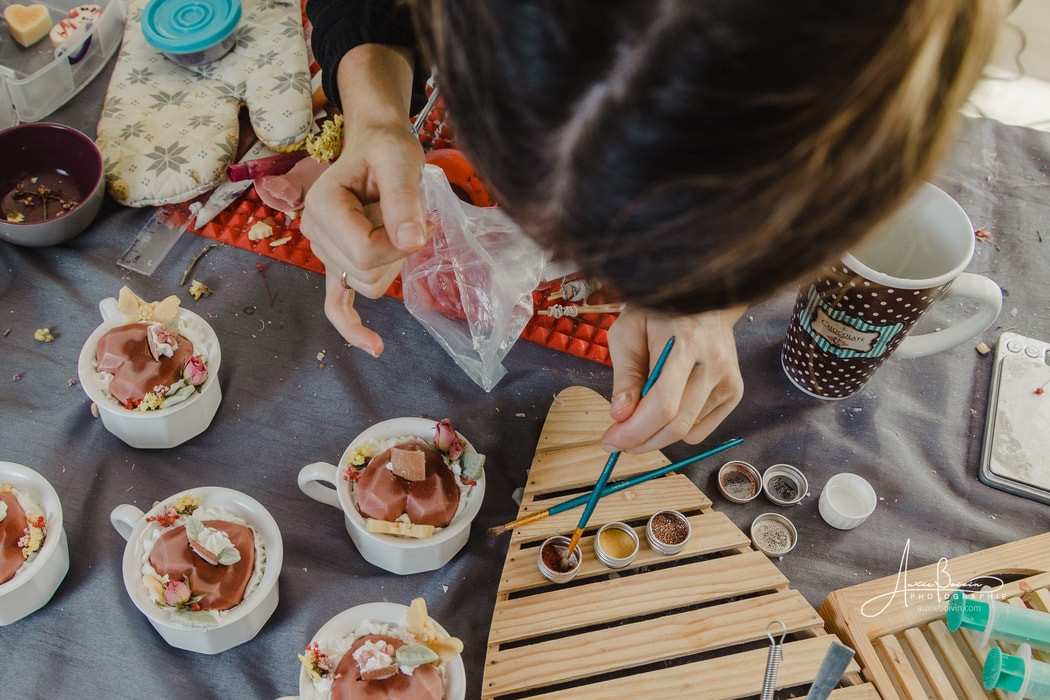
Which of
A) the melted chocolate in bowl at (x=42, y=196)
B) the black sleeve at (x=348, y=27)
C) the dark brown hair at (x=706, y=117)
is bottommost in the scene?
the melted chocolate in bowl at (x=42, y=196)

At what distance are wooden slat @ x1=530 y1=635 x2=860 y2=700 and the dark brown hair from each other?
444mm

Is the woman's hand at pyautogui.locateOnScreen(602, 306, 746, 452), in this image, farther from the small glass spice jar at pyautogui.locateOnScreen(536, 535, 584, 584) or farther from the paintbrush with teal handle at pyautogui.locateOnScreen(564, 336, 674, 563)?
the small glass spice jar at pyautogui.locateOnScreen(536, 535, 584, 584)

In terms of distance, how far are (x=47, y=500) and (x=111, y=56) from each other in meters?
0.63

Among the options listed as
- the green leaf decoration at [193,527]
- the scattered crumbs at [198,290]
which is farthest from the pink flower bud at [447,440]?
the scattered crumbs at [198,290]

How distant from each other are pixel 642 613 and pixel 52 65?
908 mm

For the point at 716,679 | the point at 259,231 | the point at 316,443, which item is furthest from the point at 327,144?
the point at 716,679

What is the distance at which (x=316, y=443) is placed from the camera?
0.78 m

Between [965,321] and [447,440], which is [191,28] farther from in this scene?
[965,321]

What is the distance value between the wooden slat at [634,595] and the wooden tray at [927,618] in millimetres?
75

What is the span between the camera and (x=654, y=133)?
0.26 meters

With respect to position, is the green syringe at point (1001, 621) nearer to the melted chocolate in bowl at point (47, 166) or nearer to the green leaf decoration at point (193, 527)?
the green leaf decoration at point (193, 527)

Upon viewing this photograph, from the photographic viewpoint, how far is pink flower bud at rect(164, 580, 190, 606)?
24.5 inches

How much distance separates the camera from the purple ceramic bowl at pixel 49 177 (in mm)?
855

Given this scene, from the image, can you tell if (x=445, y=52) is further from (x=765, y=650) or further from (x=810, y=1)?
(x=765, y=650)
